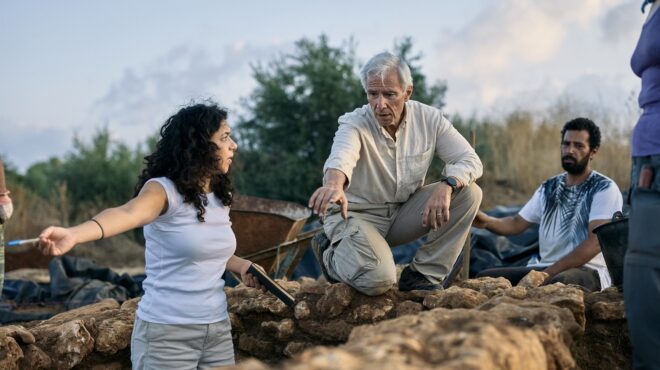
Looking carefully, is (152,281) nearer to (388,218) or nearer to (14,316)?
(388,218)

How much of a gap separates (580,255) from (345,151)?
1.90 m

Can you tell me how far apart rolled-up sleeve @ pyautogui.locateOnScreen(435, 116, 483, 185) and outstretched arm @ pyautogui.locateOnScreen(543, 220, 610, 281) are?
1135mm

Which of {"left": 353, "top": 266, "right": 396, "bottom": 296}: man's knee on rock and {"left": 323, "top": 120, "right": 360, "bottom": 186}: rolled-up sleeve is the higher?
{"left": 323, "top": 120, "right": 360, "bottom": 186}: rolled-up sleeve

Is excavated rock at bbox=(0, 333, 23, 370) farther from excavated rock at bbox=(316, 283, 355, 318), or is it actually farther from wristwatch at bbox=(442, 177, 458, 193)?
wristwatch at bbox=(442, 177, 458, 193)

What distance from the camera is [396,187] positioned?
4.50 m

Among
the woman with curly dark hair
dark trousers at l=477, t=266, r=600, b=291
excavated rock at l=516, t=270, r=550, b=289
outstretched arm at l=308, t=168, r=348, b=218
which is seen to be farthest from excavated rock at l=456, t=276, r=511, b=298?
the woman with curly dark hair

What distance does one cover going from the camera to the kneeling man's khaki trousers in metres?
4.18

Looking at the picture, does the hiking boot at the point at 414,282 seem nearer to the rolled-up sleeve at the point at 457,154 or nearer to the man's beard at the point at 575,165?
the rolled-up sleeve at the point at 457,154

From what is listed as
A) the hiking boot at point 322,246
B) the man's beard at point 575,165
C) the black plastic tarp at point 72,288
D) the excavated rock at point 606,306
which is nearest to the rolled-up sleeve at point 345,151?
the hiking boot at point 322,246

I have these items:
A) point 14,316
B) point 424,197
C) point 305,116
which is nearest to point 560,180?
point 424,197

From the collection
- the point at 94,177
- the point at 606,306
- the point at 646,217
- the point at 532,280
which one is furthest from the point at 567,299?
the point at 94,177

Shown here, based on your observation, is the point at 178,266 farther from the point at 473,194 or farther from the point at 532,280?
the point at 532,280

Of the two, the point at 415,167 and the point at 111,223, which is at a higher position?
the point at 415,167

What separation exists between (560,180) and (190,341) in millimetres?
3278
